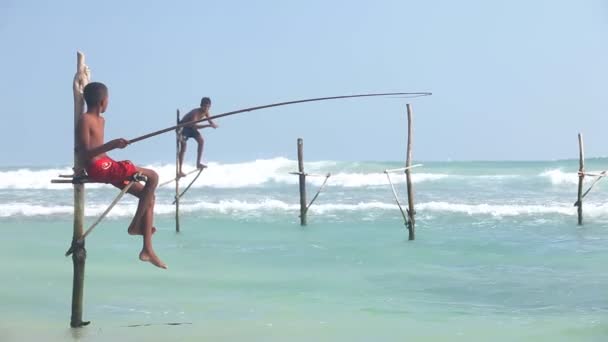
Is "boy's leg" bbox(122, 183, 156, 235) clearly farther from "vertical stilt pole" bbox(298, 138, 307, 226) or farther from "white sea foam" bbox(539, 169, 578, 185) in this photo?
"white sea foam" bbox(539, 169, 578, 185)

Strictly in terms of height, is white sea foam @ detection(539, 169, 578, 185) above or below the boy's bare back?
below

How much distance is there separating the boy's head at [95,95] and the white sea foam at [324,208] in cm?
1276

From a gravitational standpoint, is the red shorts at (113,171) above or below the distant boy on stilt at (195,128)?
below

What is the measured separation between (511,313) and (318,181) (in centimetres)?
2365

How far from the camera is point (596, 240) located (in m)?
12.2

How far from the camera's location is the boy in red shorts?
489 centimetres

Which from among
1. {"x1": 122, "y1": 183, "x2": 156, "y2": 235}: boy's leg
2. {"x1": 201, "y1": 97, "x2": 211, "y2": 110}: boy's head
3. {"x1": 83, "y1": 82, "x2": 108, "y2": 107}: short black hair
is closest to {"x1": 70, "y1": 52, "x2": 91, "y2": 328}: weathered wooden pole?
{"x1": 83, "y1": 82, "x2": 108, "y2": 107}: short black hair

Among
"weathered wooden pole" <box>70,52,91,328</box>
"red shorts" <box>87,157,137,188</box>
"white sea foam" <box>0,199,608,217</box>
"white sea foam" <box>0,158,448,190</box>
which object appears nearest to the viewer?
"red shorts" <box>87,157,137,188</box>

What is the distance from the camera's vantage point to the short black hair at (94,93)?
4.95 metres

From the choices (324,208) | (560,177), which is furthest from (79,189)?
(560,177)

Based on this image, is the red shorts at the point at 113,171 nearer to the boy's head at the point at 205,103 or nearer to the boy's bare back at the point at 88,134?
the boy's bare back at the point at 88,134

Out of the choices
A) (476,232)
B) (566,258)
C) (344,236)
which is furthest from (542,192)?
(566,258)

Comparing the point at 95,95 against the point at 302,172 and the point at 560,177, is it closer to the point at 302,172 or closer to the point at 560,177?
the point at 302,172

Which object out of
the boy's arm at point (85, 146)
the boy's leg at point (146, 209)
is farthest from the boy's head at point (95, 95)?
the boy's leg at point (146, 209)
